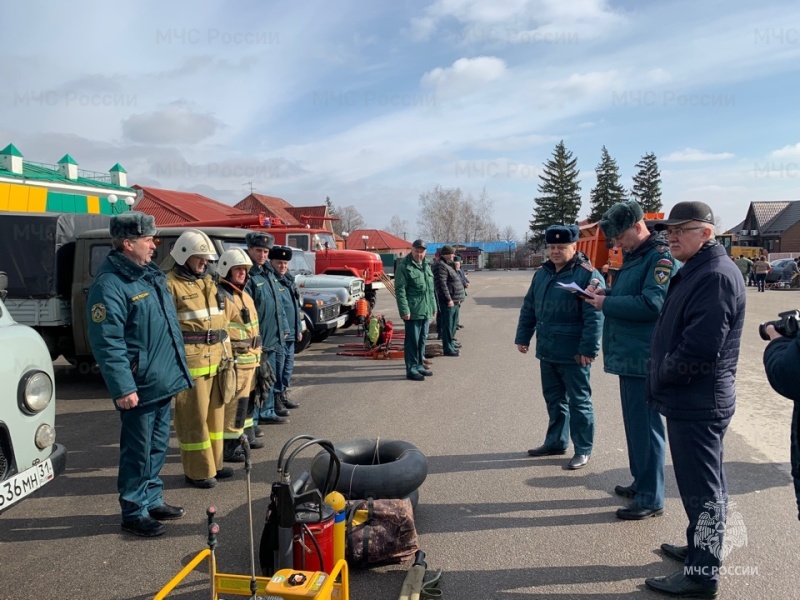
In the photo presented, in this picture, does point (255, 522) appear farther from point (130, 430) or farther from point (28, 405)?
point (28, 405)

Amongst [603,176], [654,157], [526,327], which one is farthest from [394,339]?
[654,157]

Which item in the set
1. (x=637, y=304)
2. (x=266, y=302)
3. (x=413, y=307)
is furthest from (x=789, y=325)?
(x=413, y=307)

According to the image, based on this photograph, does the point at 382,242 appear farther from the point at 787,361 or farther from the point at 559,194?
the point at 787,361

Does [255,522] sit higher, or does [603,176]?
[603,176]

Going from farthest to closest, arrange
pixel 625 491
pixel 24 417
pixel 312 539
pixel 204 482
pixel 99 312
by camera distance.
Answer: pixel 204 482, pixel 625 491, pixel 99 312, pixel 24 417, pixel 312 539

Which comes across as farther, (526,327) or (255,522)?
(526,327)

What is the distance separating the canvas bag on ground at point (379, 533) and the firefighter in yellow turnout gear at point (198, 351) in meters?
1.67

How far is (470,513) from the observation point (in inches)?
162

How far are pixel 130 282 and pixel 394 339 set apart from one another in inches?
329

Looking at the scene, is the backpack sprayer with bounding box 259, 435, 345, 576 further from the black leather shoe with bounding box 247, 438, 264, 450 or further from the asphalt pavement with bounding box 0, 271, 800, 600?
the black leather shoe with bounding box 247, 438, 264, 450

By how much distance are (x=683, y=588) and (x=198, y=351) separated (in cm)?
361

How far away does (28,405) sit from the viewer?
316 centimetres

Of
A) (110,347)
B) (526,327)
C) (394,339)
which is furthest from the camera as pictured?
(394,339)

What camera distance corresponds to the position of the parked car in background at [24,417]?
303 centimetres
